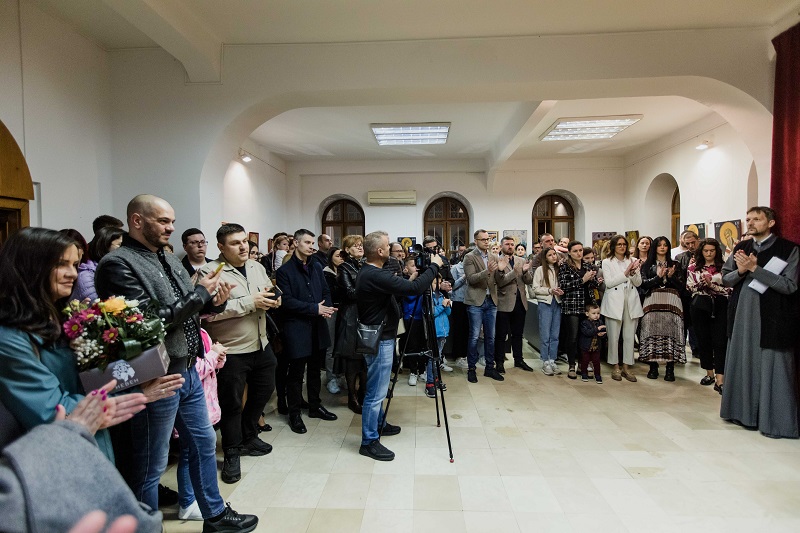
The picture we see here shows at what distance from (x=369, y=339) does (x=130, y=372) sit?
1.54 metres

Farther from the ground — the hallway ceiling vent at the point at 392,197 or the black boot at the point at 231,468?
the hallway ceiling vent at the point at 392,197

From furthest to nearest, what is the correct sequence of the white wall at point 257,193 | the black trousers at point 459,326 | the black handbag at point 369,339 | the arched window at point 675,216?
the arched window at point 675,216 < the white wall at point 257,193 < the black trousers at point 459,326 < the black handbag at point 369,339

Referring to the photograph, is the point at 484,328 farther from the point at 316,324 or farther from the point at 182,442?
the point at 182,442

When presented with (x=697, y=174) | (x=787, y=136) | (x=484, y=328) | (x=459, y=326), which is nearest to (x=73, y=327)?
(x=484, y=328)

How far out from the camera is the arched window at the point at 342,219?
10.5 meters

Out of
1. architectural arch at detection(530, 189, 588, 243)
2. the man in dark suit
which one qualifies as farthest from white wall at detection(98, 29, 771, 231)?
architectural arch at detection(530, 189, 588, 243)

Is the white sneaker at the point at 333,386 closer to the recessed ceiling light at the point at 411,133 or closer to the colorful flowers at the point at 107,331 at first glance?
the colorful flowers at the point at 107,331

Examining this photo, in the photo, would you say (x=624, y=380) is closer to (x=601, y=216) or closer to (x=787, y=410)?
(x=787, y=410)

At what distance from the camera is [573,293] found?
14.7 feet

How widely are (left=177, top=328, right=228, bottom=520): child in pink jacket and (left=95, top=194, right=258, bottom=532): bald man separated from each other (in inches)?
8.1

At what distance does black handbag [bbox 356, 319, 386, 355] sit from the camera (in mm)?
2707

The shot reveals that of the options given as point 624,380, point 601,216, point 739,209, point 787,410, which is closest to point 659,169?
point 601,216

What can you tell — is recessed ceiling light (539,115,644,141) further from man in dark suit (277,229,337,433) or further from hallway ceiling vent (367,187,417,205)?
man in dark suit (277,229,337,433)

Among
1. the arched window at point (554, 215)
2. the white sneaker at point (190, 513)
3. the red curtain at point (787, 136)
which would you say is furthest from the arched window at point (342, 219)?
the white sneaker at point (190, 513)
